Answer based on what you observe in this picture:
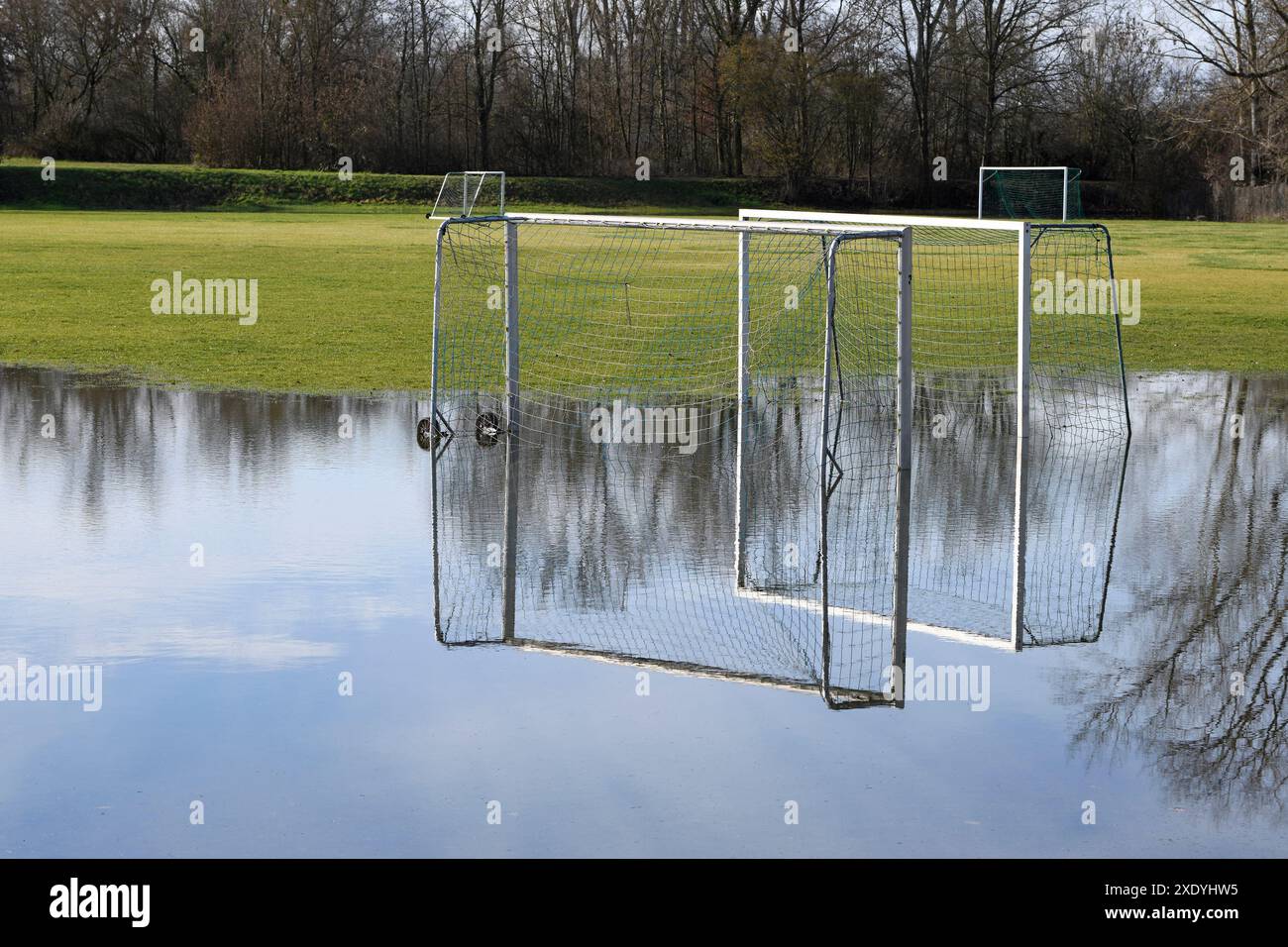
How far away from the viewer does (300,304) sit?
77.8ft

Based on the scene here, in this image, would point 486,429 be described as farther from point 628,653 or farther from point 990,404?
point 628,653

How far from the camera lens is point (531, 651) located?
7664 millimetres

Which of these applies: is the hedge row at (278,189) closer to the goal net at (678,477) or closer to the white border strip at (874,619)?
the goal net at (678,477)

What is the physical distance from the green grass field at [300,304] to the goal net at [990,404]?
1.17 meters

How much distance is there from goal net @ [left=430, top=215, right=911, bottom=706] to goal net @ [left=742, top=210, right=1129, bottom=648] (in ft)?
1.00

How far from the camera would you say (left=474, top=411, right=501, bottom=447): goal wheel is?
13.5 m

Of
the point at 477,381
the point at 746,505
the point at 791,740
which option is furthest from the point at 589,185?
the point at 791,740

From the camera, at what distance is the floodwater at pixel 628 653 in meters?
5.61

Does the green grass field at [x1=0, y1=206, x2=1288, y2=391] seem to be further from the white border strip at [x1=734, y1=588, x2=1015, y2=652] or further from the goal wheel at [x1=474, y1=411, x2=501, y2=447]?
the white border strip at [x1=734, y1=588, x2=1015, y2=652]

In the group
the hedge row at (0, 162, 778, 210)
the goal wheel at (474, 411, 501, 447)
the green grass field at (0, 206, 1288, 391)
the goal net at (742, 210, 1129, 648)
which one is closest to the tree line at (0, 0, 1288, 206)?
the hedge row at (0, 162, 778, 210)

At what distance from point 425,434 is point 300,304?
10.9 metres

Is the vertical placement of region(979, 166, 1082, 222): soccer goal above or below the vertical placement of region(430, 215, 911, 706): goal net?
above

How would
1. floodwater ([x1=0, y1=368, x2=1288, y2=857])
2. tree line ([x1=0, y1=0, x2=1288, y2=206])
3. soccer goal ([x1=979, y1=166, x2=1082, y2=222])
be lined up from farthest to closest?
tree line ([x1=0, y1=0, x2=1288, y2=206]) < soccer goal ([x1=979, y1=166, x2=1082, y2=222]) < floodwater ([x1=0, y1=368, x2=1288, y2=857])

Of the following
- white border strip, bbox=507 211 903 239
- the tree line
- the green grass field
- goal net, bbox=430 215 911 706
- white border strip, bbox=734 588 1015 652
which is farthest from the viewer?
the tree line
